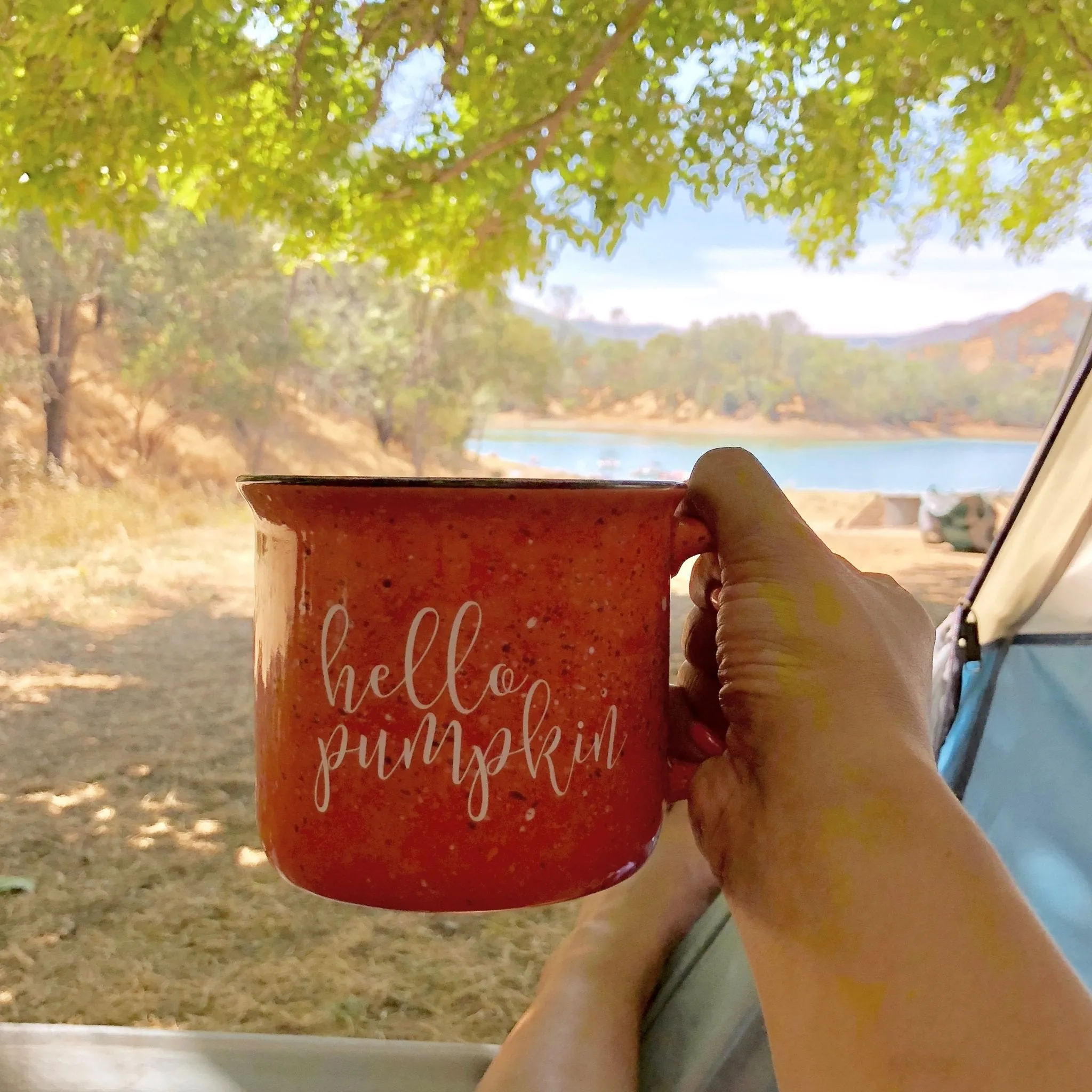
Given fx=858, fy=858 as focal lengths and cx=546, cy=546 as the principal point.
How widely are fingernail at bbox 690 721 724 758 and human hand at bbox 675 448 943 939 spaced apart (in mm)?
14

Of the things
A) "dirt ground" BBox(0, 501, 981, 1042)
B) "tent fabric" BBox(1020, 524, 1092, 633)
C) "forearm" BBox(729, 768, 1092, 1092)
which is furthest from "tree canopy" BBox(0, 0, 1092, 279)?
"forearm" BBox(729, 768, 1092, 1092)

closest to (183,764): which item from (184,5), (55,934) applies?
(55,934)

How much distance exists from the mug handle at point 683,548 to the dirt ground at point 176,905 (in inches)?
39.8

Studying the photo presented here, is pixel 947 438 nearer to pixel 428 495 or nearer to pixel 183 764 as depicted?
pixel 183 764

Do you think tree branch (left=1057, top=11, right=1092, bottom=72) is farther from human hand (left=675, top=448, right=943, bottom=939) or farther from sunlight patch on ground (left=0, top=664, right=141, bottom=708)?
sunlight patch on ground (left=0, top=664, right=141, bottom=708)

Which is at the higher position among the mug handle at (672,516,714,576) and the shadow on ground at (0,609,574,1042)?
the mug handle at (672,516,714,576)

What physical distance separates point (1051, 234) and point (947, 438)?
32.0 inches

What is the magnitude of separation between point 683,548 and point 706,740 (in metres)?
0.11

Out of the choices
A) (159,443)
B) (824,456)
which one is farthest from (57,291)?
(824,456)

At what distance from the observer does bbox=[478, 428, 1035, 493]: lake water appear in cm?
310

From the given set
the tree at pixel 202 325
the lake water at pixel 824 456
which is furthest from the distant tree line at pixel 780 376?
the tree at pixel 202 325

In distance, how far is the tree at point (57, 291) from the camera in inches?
113

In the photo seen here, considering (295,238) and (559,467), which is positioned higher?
(295,238)

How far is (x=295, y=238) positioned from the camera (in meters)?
2.11
